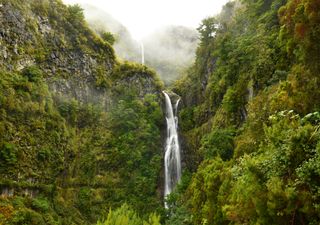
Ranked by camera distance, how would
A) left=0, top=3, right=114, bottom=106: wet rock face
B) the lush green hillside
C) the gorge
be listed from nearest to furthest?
1. the lush green hillside
2. the gorge
3. left=0, top=3, right=114, bottom=106: wet rock face

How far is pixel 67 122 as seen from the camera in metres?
32.8

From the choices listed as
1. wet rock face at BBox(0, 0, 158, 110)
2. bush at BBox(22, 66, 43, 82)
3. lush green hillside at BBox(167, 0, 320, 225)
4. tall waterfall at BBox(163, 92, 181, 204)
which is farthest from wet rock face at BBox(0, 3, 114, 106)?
lush green hillside at BBox(167, 0, 320, 225)

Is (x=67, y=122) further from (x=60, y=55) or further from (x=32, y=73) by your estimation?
(x=60, y=55)

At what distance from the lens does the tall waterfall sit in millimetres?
34688

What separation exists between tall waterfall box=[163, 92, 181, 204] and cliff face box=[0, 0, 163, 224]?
4.40 ft

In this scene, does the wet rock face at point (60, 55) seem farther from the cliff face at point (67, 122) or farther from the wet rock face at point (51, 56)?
the cliff face at point (67, 122)

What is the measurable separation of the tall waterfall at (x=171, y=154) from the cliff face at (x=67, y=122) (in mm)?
1342

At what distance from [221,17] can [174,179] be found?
2252cm

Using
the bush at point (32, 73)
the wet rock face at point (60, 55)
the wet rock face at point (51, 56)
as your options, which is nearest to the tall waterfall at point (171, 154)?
the wet rock face at point (60, 55)

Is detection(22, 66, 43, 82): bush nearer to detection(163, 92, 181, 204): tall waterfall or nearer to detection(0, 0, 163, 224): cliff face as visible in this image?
detection(0, 0, 163, 224): cliff face

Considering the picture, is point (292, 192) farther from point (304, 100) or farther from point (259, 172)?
point (304, 100)

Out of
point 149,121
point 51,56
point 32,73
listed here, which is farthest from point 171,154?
point 32,73

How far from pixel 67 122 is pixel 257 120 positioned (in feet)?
65.1

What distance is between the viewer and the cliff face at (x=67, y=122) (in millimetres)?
27250
